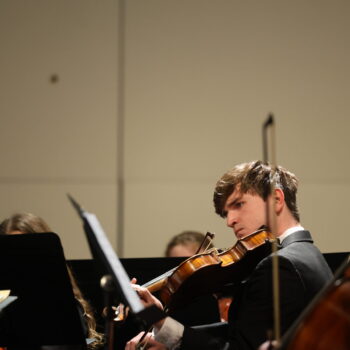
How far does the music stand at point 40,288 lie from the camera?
5.41ft

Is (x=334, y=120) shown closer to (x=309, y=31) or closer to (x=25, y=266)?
(x=309, y=31)

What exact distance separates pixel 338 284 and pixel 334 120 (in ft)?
8.80

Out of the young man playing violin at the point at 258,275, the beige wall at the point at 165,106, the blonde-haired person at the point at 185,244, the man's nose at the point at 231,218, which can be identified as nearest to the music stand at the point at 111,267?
the young man playing violin at the point at 258,275

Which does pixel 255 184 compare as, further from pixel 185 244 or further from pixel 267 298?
pixel 185 244

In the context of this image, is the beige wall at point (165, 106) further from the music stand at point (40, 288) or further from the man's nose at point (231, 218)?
the music stand at point (40, 288)

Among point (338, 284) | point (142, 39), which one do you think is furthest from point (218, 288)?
point (142, 39)

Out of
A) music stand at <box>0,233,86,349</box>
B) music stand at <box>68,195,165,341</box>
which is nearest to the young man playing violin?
music stand at <box>0,233,86,349</box>

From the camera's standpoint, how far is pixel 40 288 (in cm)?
167

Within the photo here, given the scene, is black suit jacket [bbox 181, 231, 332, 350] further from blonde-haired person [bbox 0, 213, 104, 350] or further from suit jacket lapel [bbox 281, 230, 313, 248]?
blonde-haired person [bbox 0, 213, 104, 350]

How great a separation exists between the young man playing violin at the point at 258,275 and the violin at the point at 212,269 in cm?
5

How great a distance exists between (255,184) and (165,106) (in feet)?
5.51

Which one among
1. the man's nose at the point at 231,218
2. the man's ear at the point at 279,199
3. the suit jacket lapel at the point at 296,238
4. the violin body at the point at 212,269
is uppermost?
the man's ear at the point at 279,199

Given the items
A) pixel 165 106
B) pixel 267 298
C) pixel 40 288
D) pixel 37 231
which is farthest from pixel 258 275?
pixel 165 106

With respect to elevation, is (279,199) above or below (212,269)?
above
